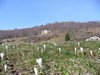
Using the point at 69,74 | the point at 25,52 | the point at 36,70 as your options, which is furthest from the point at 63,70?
the point at 25,52

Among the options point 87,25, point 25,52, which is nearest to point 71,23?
point 87,25

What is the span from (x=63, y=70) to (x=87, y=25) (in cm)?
11671

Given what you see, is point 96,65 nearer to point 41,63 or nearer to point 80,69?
point 80,69

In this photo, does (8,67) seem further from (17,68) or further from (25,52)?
(25,52)

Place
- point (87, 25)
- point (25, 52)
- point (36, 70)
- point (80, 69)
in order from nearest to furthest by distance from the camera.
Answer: point (36, 70) → point (80, 69) → point (25, 52) → point (87, 25)

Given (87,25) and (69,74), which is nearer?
(69,74)

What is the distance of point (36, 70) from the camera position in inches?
287

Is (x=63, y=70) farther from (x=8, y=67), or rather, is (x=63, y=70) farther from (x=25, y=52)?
(x=25, y=52)

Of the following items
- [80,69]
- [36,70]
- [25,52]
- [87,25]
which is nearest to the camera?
[36,70]

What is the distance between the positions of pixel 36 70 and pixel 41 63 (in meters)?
0.56

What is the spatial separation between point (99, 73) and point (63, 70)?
902mm

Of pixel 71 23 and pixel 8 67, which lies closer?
pixel 8 67

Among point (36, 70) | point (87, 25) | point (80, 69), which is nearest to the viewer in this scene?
point (36, 70)

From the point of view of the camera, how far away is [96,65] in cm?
825
